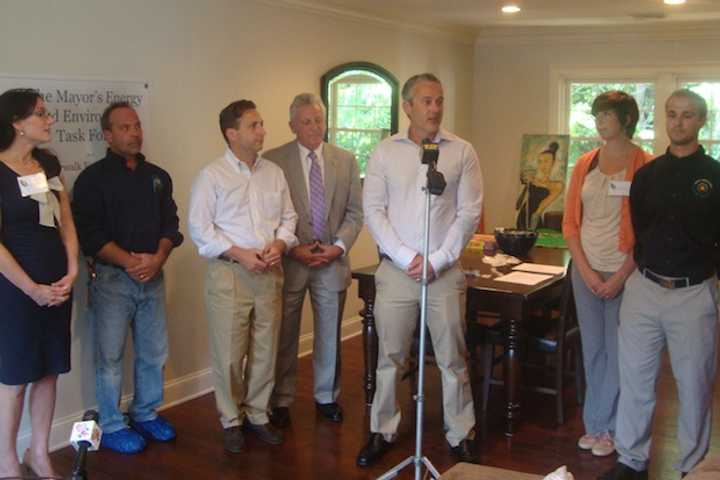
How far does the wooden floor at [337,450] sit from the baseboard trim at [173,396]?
7cm

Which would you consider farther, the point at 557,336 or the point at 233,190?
the point at 557,336

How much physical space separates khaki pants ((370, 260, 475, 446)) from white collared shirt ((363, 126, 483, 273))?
0.11 m

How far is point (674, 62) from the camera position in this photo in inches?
254

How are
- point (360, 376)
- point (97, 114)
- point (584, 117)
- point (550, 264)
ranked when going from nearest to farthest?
point (97, 114) → point (550, 264) → point (360, 376) → point (584, 117)

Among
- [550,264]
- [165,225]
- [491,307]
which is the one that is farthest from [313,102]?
→ [550,264]

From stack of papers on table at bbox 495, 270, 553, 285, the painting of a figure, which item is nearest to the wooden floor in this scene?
stack of papers on table at bbox 495, 270, 553, 285

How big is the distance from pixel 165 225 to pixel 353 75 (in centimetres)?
238

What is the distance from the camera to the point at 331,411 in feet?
13.1

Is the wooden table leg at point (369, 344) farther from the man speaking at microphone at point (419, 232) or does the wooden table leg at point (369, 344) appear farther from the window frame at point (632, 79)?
the window frame at point (632, 79)

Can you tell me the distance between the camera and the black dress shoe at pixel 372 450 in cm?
345

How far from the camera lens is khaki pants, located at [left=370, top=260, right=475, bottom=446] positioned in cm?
331

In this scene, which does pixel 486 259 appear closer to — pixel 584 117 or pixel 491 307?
pixel 491 307

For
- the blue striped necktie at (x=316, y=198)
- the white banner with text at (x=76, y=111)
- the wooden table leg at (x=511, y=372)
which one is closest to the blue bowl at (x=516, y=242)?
the wooden table leg at (x=511, y=372)

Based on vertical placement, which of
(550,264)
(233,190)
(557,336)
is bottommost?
(557,336)
